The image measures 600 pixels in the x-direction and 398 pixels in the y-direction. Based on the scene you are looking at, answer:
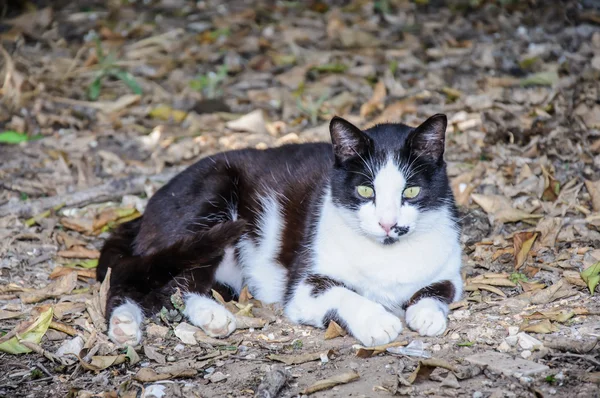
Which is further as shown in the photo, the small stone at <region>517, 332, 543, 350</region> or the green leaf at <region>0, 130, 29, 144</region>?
the green leaf at <region>0, 130, 29, 144</region>

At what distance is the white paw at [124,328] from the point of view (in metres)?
3.54

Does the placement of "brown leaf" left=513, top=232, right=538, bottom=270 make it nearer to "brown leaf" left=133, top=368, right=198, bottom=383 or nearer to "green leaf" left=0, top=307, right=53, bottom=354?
"brown leaf" left=133, top=368, right=198, bottom=383

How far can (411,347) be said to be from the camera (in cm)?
333

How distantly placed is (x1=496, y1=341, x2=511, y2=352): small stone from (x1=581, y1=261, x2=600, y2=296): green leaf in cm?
67

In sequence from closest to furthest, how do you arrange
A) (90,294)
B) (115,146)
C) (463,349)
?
1. (463,349)
2. (90,294)
3. (115,146)

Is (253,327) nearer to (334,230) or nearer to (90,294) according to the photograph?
(334,230)

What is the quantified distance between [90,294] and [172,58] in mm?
3869

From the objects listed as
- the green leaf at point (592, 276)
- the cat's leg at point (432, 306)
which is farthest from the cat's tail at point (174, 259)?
the green leaf at point (592, 276)

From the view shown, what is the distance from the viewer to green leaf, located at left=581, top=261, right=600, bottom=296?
3.61m

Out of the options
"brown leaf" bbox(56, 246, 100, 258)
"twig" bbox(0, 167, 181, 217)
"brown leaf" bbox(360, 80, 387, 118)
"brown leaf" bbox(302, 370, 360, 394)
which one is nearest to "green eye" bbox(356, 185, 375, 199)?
"brown leaf" bbox(302, 370, 360, 394)

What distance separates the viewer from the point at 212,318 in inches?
145

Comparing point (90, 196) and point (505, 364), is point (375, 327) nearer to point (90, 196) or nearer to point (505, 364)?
point (505, 364)

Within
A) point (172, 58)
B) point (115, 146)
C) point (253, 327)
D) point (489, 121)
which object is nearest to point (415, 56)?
point (489, 121)

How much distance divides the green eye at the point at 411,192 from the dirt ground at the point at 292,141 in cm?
65
